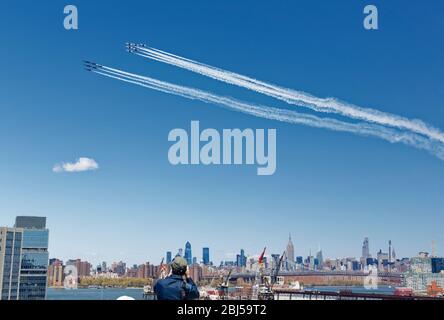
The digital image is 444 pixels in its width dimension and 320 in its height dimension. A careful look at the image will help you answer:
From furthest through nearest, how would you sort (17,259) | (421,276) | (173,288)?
(17,259) < (421,276) < (173,288)

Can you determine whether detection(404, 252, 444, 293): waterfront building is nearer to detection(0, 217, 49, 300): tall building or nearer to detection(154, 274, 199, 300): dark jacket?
detection(154, 274, 199, 300): dark jacket

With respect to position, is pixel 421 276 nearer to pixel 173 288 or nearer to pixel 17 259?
pixel 173 288

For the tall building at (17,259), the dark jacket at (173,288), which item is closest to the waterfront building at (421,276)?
the dark jacket at (173,288)

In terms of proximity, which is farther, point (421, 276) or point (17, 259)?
point (17, 259)

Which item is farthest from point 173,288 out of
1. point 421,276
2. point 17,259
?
point 17,259

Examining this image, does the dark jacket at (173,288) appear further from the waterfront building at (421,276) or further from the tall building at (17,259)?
the tall building at (17,259)
